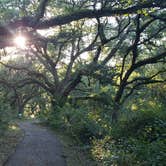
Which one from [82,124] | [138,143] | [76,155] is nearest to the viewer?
[138,143]

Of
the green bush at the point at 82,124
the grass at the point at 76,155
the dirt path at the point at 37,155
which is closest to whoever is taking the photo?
the dirt path at the point at 37,155

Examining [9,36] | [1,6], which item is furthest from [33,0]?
[9,36]

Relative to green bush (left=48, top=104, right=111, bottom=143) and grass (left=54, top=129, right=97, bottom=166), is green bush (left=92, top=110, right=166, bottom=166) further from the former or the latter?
green bush (left=48, top=104, right=111, bottom=143)

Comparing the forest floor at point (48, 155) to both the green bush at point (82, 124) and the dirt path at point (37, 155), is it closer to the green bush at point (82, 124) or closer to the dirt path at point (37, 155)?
the dirt path at point (37, 155)

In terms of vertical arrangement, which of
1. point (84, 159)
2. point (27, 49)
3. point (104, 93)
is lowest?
point (84, 159)

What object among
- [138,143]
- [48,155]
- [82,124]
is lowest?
[48,155]

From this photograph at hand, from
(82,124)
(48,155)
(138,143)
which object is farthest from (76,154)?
(138,143)

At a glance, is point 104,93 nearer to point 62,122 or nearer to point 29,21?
point 62,122

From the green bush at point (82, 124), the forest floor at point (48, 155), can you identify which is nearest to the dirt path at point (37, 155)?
the forest floor at point (48, 155)

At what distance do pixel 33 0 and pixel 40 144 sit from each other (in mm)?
8949

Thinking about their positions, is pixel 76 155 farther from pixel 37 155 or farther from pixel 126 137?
pixel 126 137

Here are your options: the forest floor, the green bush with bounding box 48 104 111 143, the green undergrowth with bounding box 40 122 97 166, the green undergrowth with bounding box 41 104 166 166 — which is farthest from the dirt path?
the green bush with bounding box 48 104 111 143

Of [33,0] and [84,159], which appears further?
[33,0]

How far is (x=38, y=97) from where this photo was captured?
51281 mm
